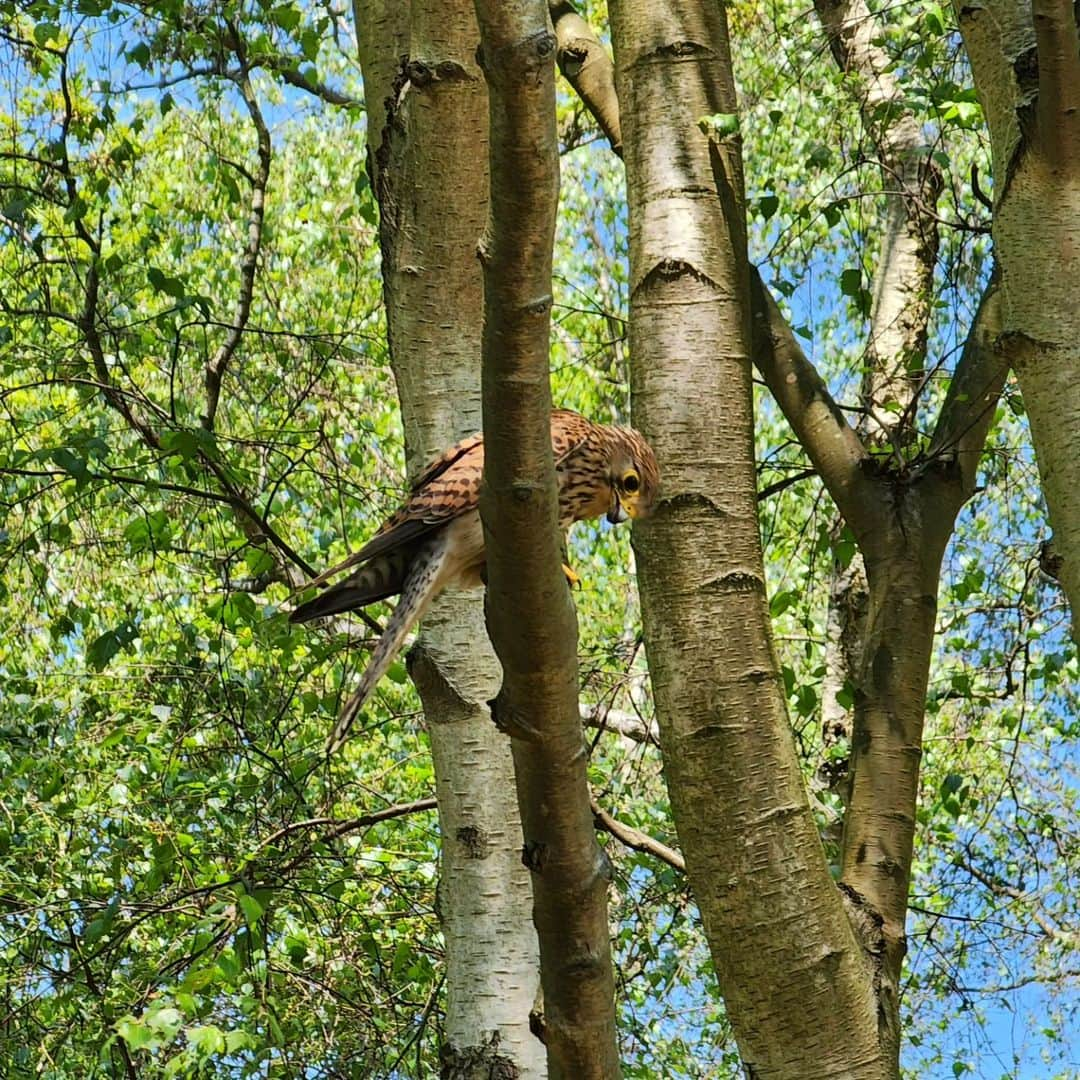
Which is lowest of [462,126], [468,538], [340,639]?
[468,538]

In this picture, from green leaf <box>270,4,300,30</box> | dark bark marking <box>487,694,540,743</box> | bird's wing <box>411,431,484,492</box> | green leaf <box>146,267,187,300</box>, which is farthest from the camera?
green leaf <box>270,4,300,30</box>

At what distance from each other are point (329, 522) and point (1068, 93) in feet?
20.0

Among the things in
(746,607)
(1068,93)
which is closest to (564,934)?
(746,607)

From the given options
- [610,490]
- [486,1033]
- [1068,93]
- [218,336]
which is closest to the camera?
[486,1033]

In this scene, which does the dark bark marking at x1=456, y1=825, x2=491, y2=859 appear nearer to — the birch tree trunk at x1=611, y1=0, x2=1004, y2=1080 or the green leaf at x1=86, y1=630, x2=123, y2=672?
the birch tree trunk at x1=611, y1=0, x2=1004, y2=1080

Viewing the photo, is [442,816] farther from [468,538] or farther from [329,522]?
[329,522]

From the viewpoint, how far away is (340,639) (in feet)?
18.7

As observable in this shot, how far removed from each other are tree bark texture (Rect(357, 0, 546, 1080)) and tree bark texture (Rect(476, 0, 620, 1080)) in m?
0.72

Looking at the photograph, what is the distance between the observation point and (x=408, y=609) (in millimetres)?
3059

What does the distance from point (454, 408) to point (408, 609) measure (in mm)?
422

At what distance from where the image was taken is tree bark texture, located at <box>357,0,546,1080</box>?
2.75 m

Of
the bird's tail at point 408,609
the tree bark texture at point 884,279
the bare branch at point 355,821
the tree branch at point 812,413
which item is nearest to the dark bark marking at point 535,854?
the bird's tail at point 408,609

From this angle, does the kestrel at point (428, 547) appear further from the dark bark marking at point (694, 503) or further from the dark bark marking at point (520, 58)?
the dark bark marking at point (520, 58)

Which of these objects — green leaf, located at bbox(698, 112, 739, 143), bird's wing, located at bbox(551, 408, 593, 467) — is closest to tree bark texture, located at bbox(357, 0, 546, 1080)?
green leaf, located at bbox(698, 112, 739, 143)
